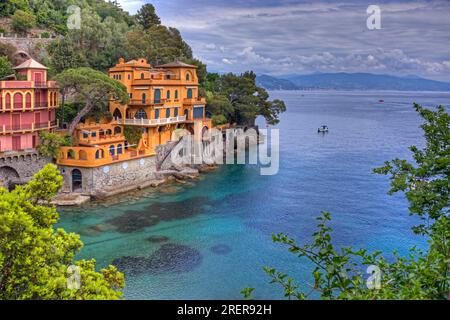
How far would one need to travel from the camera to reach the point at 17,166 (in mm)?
28094

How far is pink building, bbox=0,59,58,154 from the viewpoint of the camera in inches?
1075

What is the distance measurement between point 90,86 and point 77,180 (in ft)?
21.9

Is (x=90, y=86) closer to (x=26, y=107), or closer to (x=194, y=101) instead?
(x=26, y=107)

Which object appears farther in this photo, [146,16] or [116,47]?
[146,16]

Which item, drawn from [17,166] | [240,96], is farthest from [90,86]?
[240,96]

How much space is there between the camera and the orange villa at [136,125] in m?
30.0

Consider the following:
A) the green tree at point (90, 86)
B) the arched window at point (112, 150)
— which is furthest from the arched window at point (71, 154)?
the arched window at point (112, 150)

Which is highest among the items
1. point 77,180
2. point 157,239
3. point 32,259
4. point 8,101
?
point 8,101

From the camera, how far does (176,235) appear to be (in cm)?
2375

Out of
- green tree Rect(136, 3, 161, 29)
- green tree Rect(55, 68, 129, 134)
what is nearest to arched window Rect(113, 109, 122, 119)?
green tree Rect(55, 68, 129, 134)

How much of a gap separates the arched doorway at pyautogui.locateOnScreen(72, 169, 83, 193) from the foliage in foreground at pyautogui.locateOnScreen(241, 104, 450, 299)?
22.1 metres

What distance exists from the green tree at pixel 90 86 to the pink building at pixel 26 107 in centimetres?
134

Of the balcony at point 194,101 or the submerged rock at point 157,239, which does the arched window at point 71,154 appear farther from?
the balcony at point 194,101

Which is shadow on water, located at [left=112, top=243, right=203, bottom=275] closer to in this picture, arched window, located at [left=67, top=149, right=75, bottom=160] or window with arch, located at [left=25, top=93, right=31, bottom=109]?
arched window, located at [left=67, top=149, right=75, bottom=160]
